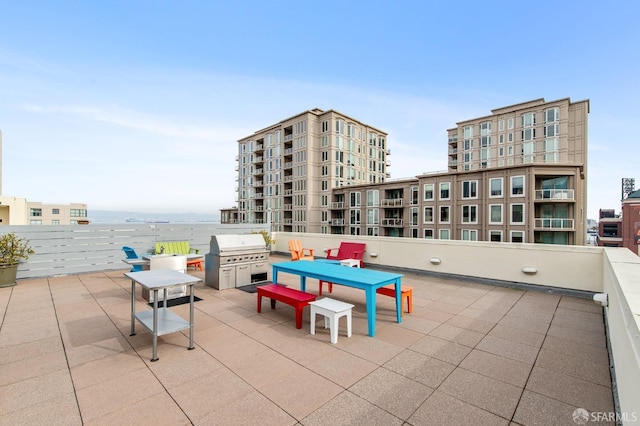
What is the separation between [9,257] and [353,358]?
10597 millimetres

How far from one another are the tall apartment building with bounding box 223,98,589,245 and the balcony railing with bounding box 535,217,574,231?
0.08 m

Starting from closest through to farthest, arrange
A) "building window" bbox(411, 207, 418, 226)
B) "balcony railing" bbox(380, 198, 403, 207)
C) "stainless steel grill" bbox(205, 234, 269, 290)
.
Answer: "stainless steel grill" bbox(205, 234, 269, 290) < "building window" bbox(411, 207, 418, 226) < "balcony railing" bbox(380, 198, 403, 207)

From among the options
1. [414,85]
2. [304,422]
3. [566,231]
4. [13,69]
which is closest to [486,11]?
[414,85]

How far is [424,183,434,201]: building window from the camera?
31.7 meters

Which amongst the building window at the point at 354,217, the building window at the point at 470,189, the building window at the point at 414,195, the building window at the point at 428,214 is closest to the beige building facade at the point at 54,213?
the building window at the point at 354,217

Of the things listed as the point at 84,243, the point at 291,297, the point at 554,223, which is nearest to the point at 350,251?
the point at 291,297

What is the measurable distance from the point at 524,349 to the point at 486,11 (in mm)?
12812

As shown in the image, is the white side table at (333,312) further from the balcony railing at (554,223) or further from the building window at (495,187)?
the balcony railing at (554,223)

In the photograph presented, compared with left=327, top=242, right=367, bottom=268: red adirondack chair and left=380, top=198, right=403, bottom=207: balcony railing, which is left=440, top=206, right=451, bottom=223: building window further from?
left=327, top=242, right=367, bottom=268: red adirondack chair

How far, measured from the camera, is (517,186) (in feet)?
86.3

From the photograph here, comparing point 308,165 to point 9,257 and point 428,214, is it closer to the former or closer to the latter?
point 428,214

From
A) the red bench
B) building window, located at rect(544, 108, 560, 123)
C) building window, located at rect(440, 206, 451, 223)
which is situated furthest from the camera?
building window, located at rect(544, 108, 560, 123)

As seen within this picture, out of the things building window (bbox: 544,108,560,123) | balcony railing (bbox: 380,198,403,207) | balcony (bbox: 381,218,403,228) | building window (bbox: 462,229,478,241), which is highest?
building window (bbox: 544,108,560,123)

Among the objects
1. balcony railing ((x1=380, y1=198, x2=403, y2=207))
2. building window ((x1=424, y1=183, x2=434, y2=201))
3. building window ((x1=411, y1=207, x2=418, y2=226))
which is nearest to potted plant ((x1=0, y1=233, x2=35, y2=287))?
building window ((x1=424, y1=183, x2=434, y2=201))
